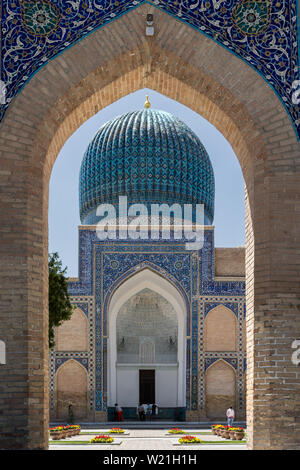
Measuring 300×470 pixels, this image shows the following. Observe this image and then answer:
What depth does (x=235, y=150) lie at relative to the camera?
19.2 ft

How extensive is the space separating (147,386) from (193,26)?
13475 millimetres

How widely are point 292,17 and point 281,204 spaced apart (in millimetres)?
1555

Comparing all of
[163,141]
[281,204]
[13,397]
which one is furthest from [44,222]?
[163,141]

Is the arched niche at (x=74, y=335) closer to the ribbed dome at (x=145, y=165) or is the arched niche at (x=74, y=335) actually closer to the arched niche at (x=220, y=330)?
the arched niche at (x=220, y=330)

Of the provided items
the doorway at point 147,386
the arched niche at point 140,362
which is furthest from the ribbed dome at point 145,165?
the doorway at point 147,386

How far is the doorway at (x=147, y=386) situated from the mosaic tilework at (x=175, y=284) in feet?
5.68

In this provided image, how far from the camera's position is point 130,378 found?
696 inches

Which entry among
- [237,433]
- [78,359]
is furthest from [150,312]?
[237,433]

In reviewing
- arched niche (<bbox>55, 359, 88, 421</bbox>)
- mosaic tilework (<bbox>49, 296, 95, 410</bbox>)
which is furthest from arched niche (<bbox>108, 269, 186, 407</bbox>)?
arched niche (<bbox>55, 359, 88, 421</bbox>)

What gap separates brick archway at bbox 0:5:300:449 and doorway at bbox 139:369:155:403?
12610mm

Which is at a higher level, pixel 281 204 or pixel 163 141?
pixel 163 141
